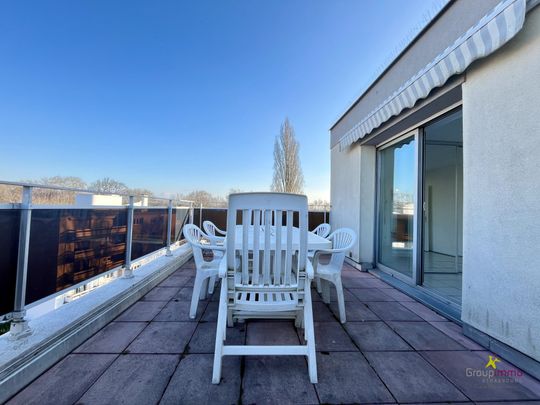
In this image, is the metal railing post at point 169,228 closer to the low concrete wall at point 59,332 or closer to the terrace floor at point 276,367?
the low concrete wall at point 59,332

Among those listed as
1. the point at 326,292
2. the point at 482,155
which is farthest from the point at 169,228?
the point at 482,155

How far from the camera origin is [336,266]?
101 inches

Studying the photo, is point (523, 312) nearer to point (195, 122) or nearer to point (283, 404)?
point (283, 404)

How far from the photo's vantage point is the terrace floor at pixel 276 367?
1.40m

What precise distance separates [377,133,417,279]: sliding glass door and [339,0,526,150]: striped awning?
0.91 m

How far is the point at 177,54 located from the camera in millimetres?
8711

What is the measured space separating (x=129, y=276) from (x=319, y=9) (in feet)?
23.2

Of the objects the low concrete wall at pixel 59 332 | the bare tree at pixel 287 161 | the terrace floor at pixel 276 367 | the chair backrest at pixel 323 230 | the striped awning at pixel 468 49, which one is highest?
the bare tree at pixel 287 161

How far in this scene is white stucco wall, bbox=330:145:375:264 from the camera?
4.46m

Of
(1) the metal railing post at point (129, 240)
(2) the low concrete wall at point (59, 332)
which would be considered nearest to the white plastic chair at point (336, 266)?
(2) the low concrete wall at point (59, 332)

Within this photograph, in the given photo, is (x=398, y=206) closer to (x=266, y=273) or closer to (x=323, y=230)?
(x=323, y=230)

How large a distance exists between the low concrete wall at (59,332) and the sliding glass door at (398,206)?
3.78 meters

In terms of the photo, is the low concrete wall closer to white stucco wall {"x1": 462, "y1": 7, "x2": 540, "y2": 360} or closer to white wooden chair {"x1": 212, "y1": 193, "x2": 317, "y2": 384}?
white wooden chair {"x1": 212, "y1": 193, "x2": 317, "y2": 384}

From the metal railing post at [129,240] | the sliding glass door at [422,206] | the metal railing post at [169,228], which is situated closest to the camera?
the metal railing post at [129,240]
